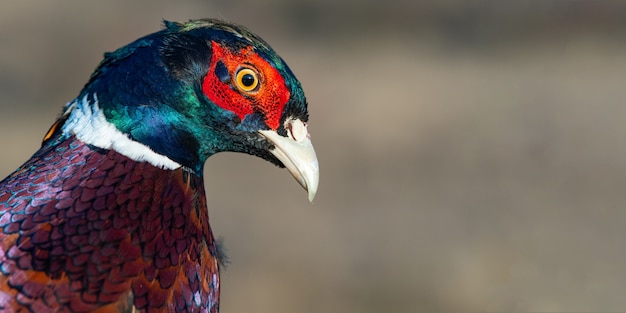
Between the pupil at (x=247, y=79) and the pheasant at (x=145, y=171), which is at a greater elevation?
the pupil at (x=247, y=79)

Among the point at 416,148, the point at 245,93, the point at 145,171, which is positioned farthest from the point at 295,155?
the point at 416,148

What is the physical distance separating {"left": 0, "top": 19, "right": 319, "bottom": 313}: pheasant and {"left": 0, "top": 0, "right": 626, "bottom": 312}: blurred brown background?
2417 mm

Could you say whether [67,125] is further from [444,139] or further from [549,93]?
[549,93]

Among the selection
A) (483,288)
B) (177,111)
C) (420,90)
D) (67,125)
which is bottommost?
(67,125)

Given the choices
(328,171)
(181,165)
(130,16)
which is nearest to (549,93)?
(328,171)

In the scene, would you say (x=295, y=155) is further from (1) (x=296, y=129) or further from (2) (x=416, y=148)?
(2) (x=416, y=148)

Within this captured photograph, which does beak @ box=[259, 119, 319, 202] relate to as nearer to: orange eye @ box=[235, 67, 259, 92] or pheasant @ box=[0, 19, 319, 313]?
pheasant @ box=[0, 19, 319, 313]

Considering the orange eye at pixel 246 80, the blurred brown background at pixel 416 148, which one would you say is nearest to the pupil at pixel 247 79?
the orange eye at pixel 246 80

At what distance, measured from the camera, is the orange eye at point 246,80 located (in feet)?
6.58

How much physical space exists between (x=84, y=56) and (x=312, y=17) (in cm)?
188

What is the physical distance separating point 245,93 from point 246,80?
0.11ft

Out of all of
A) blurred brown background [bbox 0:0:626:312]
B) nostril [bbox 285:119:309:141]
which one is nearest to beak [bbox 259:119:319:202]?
nostril [bbox 285:119:309:141]

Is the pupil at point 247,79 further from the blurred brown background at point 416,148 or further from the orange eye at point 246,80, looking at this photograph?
the blurred brown background at point 416,148

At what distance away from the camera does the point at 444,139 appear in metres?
5.88
